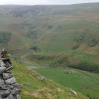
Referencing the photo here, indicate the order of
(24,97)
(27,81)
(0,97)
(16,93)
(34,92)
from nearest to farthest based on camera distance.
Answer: (0,97)
(16,93)
(24,97)
(34,92)
(27,81)

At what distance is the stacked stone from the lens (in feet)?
84.9

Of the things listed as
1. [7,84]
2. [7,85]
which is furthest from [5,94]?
[7,84]

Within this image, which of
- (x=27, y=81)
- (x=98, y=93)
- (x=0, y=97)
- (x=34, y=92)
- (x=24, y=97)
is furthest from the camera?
(x=98, y=93)

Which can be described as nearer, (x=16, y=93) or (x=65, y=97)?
(x=16, y=93)

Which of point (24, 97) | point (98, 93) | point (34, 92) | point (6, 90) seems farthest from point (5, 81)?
point (98, 93)

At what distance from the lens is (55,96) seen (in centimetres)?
4116

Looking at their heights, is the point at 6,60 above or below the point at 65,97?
above

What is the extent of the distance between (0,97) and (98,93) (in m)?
180

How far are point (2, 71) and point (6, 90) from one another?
222 centimetres

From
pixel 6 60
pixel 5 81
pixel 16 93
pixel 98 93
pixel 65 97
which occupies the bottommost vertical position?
pixel 98 93

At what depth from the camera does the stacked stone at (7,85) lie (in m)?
25.9

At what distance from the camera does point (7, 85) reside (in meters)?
26.7

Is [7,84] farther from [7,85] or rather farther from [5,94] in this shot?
[5,94]

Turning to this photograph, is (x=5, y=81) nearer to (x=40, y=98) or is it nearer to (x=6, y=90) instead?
(x=6, y=90)
